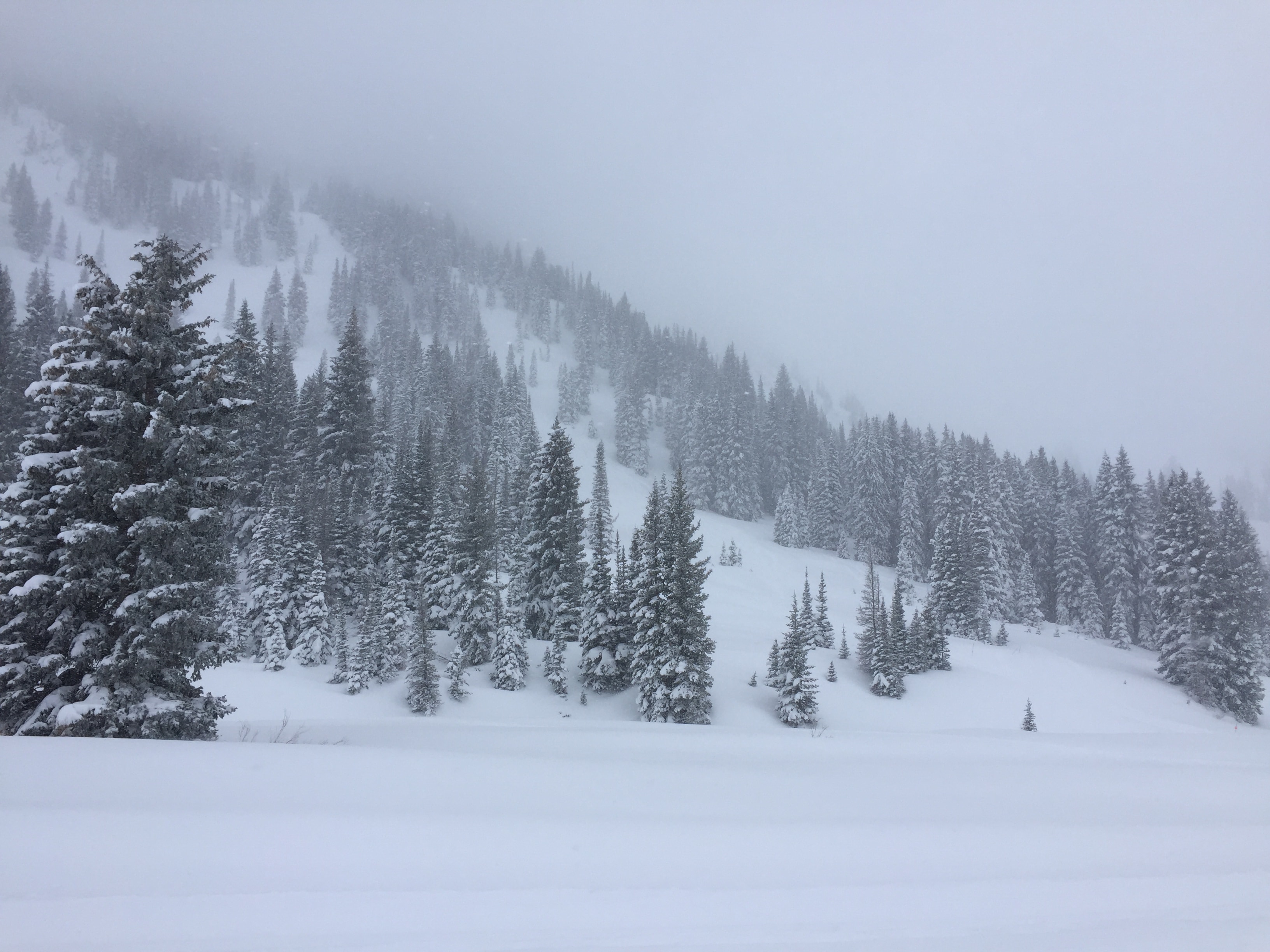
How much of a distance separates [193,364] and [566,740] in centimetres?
924

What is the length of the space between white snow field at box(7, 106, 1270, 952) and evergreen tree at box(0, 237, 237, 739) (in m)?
3.85

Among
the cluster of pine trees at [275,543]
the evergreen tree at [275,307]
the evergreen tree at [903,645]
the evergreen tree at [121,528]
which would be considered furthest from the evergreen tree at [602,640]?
the evergreen tree at [275,307]

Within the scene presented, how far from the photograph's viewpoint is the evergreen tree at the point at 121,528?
859 cm

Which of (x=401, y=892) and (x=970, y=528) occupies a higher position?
(x=970, y=528)

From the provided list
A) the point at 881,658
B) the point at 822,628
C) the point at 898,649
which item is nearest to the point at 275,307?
the point at 822,628

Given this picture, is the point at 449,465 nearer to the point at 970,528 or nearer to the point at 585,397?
the point at 970,528

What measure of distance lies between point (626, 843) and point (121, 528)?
34.1 feet

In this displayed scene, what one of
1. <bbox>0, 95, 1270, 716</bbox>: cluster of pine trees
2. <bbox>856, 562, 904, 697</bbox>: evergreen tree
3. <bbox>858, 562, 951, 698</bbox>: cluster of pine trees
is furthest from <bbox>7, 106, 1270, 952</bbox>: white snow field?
<bbox>858, 562, 951, 698</bbox>: cluster of pine trees

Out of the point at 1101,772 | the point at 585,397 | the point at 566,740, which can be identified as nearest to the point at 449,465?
the point at 566,740

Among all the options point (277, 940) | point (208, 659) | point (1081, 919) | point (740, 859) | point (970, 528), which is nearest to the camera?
point (277, 940)

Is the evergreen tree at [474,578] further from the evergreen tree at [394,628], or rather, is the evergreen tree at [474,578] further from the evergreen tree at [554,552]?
the evergreen tree at [554,552]

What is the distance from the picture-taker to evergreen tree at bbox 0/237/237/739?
859cm

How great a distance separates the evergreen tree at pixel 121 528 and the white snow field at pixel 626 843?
3847 millimetres

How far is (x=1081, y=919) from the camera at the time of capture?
11.3ft
